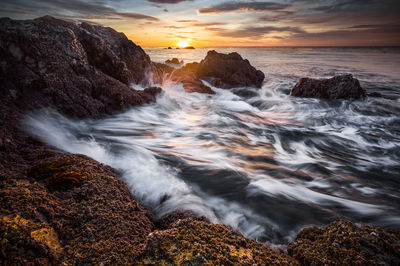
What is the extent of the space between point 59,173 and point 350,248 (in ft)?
9.55

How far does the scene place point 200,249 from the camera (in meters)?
1.42

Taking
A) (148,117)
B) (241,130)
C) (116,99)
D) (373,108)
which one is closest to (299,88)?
(373,108)

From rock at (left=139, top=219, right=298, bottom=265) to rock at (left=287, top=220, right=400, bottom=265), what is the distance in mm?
315

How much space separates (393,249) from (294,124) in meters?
6.97

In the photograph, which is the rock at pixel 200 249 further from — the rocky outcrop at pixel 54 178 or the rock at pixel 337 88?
the rock at pixel 337 88

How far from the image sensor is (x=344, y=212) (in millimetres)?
3252

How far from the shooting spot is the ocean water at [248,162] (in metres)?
3.12

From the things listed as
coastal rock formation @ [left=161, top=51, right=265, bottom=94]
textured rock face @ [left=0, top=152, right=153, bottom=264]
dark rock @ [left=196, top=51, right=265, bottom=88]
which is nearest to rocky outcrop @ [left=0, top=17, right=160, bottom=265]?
textured rock face @ [left=0, top=152, right=153, bottom=264]

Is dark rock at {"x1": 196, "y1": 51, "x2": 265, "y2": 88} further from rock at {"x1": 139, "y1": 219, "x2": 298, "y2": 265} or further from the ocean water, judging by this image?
rock at {"x1": 139, "y1": 219, "x2": 298, "y2": 265}

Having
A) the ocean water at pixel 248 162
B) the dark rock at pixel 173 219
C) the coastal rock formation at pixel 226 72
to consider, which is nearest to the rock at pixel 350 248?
the ocean water at pixel 248 162

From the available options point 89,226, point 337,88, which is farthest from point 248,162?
point 337,88

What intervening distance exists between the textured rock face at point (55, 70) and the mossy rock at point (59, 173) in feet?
7.10

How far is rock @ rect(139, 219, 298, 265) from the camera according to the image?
4.51 feet

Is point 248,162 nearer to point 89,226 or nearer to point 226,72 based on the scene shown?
point 89,226
